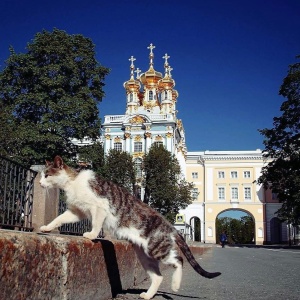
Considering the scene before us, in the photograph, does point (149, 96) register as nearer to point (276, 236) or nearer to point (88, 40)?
point (276, 236)

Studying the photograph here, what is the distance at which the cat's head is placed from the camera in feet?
13.4

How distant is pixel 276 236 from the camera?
236 ft

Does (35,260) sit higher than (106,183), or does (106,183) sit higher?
(106,183)

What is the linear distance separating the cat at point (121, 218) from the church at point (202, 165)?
5664cm

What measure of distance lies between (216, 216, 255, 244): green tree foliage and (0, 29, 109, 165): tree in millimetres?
71676

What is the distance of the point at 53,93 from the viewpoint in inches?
1043

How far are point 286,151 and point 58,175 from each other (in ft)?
97.2

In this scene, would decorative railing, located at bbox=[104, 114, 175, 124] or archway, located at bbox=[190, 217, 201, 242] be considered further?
archway, located at bbox=[190, 217, 201, 242]

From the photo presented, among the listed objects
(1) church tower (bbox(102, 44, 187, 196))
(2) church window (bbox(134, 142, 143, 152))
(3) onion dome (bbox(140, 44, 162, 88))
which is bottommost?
(2) church window (bbox(134, 142, 143, 152))

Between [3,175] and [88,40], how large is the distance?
2379 centimetres

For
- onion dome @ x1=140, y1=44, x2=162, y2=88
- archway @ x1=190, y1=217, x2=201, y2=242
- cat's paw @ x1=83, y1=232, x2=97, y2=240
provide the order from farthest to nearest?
archway @ x1=190, y1=217, x2=201, y2=242 < onion dome @ x1=140, y1=44, x2=162, y2=88 < cat's paw @ x1=83, y1=232, x2=97, y2=240

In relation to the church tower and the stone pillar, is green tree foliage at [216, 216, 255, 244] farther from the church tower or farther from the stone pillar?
the stone pillar

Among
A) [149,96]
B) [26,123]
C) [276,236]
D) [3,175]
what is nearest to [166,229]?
[3,175]

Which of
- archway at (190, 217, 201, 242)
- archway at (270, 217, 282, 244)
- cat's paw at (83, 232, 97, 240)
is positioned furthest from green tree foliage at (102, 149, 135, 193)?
archway at (270, 217, 282, 244)
